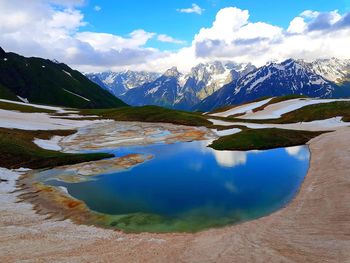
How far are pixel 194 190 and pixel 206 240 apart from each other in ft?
47.6

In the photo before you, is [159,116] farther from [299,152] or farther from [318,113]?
[299,152]

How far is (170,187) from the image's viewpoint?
42.1 m

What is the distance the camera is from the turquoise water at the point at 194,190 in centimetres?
3116

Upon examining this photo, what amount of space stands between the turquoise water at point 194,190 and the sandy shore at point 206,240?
2.44 metres

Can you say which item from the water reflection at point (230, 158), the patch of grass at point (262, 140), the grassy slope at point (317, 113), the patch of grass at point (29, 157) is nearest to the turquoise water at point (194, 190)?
the water reflection at point (230, 158)

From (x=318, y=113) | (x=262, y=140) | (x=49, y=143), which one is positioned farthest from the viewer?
(x=318, y=113)

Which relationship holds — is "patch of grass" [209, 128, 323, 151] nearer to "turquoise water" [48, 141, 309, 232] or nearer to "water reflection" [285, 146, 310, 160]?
"water reflection" [285, 146, 310, 160]

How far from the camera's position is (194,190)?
131 feet

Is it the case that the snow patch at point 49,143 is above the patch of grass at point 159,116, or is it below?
below

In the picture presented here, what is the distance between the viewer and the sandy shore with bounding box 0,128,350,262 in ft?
74.0

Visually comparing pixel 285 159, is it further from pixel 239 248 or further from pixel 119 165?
pixel 239 248

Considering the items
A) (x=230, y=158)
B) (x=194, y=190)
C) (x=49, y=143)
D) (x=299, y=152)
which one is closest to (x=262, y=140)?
(x=299, y=152)

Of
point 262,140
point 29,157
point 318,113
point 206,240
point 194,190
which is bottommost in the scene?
point 206,240

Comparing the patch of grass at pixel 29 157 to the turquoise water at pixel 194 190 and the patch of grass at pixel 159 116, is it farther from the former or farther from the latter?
the patch of grass at pixel 159 116
